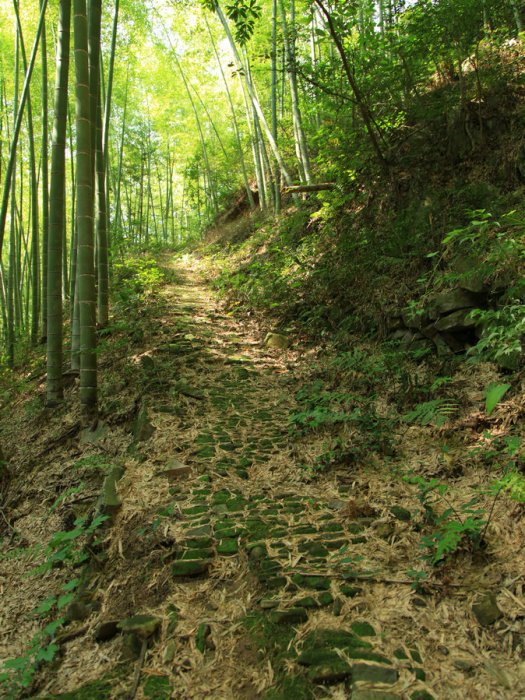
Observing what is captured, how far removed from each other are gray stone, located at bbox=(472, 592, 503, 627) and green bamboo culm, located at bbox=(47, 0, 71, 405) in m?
4.32

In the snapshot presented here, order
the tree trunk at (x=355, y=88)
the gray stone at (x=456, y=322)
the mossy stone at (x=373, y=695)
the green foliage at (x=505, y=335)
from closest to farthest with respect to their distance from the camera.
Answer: the mossy stone at (x=373, y=695) → the green foliage at (x=505, y=335) → the gray stone at (x=456, y=322) → the tree trunk at (x=355, y=88)

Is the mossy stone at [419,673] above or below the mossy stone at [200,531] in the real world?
above

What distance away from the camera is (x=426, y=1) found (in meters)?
4.64

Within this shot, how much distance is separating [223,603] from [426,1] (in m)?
6.04

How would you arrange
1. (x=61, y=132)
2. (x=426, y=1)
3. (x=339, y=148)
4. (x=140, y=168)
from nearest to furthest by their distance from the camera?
(x=61, y=132)
(x=426, y=1)
(x=339, y=148)
(x=140, y=168)

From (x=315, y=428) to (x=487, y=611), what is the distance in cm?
193

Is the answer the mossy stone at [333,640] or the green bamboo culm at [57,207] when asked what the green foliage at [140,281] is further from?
the mossy stone at [333,640]

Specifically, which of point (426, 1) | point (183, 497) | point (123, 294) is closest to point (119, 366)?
point (123, 294)

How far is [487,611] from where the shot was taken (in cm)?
151

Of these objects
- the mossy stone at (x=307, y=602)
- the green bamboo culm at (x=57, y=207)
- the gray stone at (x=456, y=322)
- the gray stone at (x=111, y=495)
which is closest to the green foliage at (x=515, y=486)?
the mossy stone at (x=307, y=602)

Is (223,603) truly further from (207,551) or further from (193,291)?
(193,291)

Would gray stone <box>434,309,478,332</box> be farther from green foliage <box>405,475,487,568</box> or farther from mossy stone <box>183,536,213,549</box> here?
mossy stone <box>183,536,213,549</box>

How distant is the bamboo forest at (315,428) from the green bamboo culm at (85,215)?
2 centimetres

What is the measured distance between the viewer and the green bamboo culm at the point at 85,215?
3.55m
